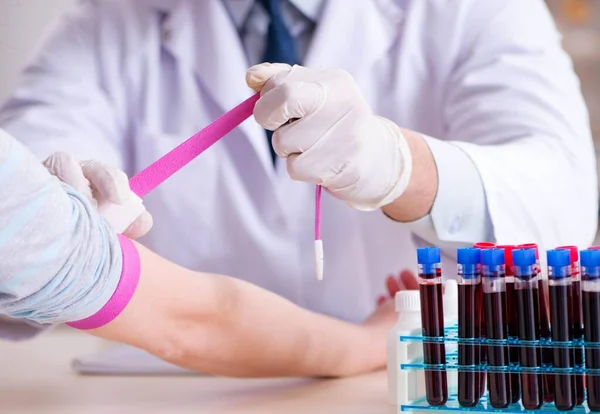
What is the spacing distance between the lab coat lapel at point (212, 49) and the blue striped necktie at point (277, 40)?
0.05 metres

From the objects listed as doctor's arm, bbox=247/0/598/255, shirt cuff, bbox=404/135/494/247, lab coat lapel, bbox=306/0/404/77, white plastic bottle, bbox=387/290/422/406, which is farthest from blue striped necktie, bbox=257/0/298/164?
white plastic bottle, bbox=387/290/422/406

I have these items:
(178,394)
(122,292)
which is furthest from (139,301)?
(178,394)

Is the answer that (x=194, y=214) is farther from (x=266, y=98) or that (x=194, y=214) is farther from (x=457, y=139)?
(x=266, y=98)

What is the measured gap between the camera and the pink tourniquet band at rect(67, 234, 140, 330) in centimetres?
95

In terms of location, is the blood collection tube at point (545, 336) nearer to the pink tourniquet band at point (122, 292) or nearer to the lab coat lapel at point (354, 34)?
the pink tourniquet band at point (122, 292)

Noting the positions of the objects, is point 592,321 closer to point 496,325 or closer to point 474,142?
point 496,325

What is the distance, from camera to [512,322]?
93 centimetres

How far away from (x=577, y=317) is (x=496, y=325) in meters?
0.08

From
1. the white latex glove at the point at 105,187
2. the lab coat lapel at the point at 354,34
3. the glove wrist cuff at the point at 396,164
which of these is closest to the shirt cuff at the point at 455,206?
the glove wrist cuff at the point at 396,164

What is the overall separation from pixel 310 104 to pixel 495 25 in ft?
2.34

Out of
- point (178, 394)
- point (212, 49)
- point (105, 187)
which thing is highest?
point (212, 49)

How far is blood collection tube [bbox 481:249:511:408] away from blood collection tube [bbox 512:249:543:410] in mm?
16

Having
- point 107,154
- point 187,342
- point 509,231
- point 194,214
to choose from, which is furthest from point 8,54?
point 509,231

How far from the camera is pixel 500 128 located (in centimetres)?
157
